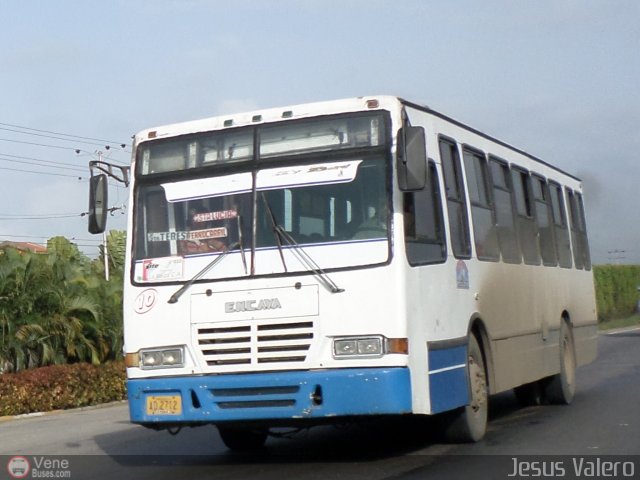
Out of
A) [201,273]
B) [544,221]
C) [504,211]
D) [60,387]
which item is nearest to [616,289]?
[60,387]

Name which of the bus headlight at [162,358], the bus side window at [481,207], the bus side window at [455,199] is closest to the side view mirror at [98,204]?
the bus headlight at [162,358]

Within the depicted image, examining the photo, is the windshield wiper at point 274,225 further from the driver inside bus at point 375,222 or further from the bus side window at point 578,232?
the bus side window at point 578,232

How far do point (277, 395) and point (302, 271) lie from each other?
1041mm

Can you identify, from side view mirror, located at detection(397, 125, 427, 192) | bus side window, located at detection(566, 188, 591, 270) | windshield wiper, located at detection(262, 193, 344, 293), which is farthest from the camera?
bus side window, located at detection(566, 188, 591, 270)

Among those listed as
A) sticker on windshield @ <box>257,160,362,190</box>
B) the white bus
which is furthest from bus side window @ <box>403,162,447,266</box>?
sticker on windshield @ <box>257,160,362,190</box>

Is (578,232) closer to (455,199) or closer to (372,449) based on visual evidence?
(455,199)

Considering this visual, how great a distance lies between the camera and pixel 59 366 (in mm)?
19906

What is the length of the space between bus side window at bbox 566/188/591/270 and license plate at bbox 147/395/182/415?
789cm

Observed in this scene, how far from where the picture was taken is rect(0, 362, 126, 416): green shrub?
1877 cm

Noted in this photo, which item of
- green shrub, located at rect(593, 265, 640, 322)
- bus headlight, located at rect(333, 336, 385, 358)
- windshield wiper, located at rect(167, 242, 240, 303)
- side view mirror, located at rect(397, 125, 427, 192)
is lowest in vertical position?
bus headlight, located at rect(333, 336, 385, 358)

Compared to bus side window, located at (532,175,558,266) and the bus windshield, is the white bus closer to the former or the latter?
the bus windshield

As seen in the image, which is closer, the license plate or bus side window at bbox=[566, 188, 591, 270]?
the license plate

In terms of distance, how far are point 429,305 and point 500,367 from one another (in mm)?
2256

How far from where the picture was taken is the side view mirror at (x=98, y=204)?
34.8 ft
